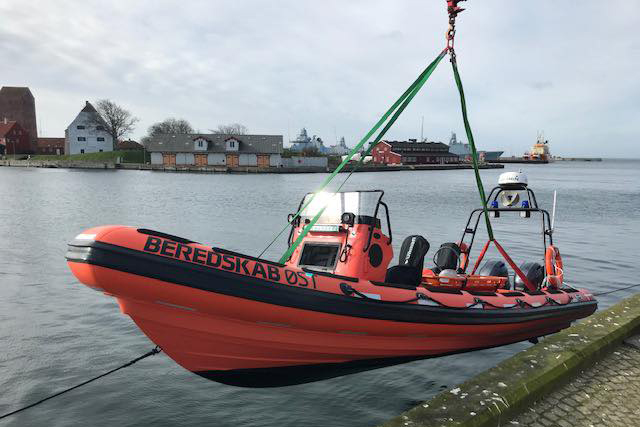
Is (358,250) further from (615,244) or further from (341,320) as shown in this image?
(615,244)

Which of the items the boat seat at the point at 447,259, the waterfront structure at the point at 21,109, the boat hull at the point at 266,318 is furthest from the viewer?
the waterfront structure at the point at 21,109

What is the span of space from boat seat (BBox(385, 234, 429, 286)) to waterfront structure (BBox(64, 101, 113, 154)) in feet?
311

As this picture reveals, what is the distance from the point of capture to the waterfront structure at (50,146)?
9488cm

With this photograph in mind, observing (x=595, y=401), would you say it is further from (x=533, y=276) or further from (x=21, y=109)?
(x=21, y=109)

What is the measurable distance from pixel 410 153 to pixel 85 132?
71270 mm

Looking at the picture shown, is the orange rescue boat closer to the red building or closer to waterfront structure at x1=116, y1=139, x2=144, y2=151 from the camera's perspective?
waterfront structure at x1=116, y1=139, x2=144, y2=151

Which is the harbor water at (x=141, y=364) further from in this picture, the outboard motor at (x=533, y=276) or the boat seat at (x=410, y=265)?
the boat seat at (x=410, y=265)

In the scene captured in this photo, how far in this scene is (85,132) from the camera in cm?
8769

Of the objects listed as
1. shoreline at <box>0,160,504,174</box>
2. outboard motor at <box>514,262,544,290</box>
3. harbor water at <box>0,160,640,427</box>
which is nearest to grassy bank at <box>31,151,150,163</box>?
shoreline at <box>0,160,504,174</box>

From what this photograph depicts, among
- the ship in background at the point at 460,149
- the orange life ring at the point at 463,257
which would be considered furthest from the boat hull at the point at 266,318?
the ship in background at the point at 460,149

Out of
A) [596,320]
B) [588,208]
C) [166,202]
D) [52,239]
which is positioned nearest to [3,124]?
[166,202]

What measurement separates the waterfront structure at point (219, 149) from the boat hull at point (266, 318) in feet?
235

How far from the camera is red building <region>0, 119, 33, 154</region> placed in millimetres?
87812

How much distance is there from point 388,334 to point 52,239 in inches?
636
